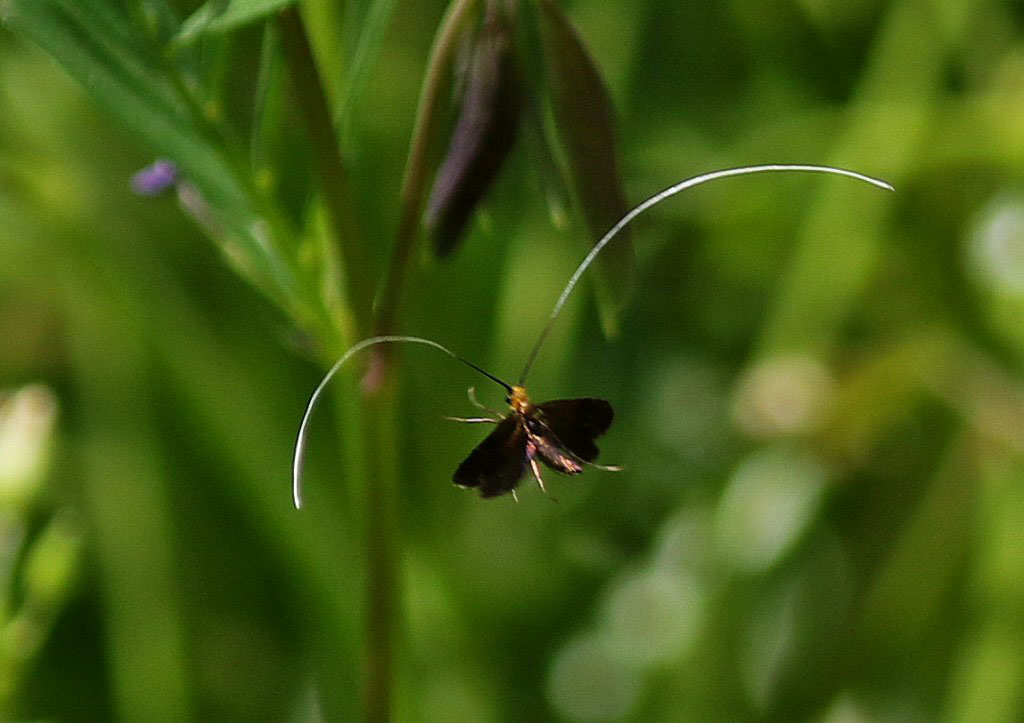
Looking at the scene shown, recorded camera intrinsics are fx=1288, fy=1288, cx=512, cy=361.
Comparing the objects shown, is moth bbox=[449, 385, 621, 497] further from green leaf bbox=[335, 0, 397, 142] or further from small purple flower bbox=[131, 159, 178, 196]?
small purple flower bbox=[131, 159, 178, 196]

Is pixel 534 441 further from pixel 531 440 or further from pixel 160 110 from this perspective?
pixel 160 110

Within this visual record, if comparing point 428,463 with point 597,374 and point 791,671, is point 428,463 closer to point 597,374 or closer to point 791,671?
point 597,374

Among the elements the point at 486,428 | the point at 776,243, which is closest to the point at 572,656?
the point at 486,428

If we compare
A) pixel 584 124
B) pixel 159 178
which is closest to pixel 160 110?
pixel 159 178

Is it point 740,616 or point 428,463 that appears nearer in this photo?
point 740,616

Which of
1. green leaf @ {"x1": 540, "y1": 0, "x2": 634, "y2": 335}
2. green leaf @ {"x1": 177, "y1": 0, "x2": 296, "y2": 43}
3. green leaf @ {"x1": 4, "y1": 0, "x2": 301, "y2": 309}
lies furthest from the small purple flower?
green leaf @ {"x1": 540, "y1": 0, "x2": 634, "y2": 335}

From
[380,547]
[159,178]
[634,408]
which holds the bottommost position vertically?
[634,408]

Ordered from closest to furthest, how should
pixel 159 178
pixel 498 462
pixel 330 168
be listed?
pixel 498 462 < pixel 330 168 < pixel 159 178
